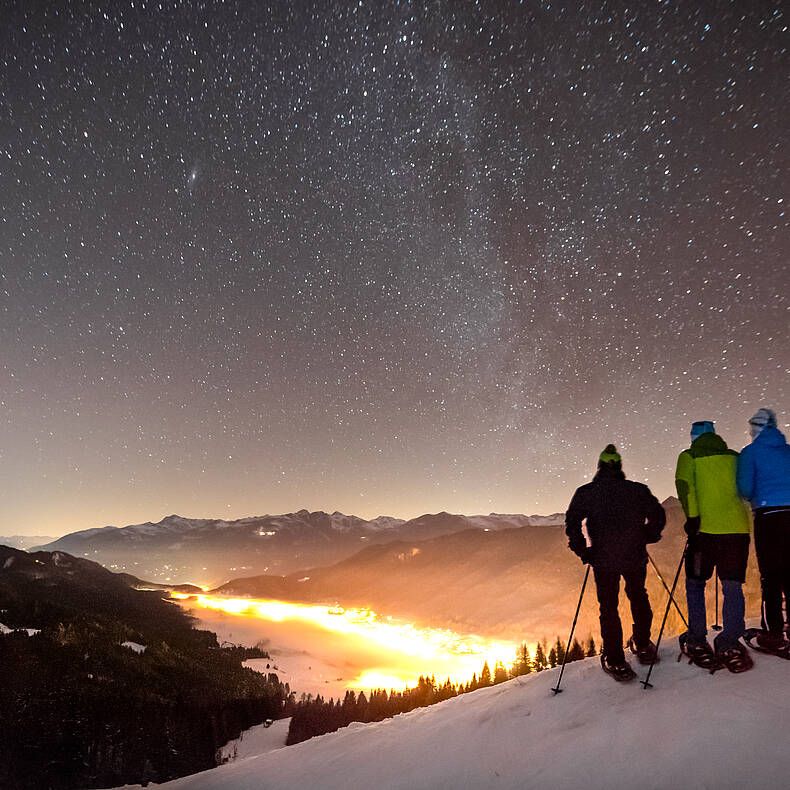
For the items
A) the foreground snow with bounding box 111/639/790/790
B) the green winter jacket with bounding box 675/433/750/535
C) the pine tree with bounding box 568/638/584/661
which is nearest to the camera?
the foreground snow with bounding box 111/639/790/790

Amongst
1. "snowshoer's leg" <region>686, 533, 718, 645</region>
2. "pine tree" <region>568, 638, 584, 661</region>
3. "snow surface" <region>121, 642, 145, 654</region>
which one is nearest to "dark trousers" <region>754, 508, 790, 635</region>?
"snowshoer's leg" <region>686, 533, 718, 645</region>

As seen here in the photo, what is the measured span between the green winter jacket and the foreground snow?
1.86m

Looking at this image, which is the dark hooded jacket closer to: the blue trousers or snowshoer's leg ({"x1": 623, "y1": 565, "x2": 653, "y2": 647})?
snowshoer's leg ({"x1": 623, "y1": 565, "x2": 653, "y2": 647})

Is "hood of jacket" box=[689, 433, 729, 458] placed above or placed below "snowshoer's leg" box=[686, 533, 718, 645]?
above

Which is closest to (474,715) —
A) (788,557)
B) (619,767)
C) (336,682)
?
(619,767)

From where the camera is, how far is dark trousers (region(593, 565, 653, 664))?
7078 mm

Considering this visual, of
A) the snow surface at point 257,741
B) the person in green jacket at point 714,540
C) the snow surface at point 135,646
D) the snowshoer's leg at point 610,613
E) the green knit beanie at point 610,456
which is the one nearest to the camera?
the person in green jacket at point 714,540

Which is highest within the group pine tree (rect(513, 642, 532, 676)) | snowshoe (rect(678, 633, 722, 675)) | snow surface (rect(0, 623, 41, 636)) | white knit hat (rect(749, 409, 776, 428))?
white knit hat (rect(749, 409, 776, 428))

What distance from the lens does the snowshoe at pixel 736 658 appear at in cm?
620

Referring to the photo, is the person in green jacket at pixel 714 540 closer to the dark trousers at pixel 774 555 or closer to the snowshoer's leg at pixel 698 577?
the snowshoer's leg at pixel 698 577

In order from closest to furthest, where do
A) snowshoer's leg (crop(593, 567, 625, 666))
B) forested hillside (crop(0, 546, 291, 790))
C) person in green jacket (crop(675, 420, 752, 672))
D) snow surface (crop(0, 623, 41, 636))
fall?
person in green jacket (crop(675, 420, 752, 672)) → snowshoer's leg (crop(593, 567, 625, 666)) → forested hillside (crop(0, 546, 291, 790)) → snow surface (crop(0, 623, 41, 636))

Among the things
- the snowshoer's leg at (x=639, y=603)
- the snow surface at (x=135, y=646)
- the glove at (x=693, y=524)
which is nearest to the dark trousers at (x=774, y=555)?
the glove at (x=693, y=524)

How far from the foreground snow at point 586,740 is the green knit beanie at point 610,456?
3156 millimetres

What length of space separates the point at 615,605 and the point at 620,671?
96 centimetres
